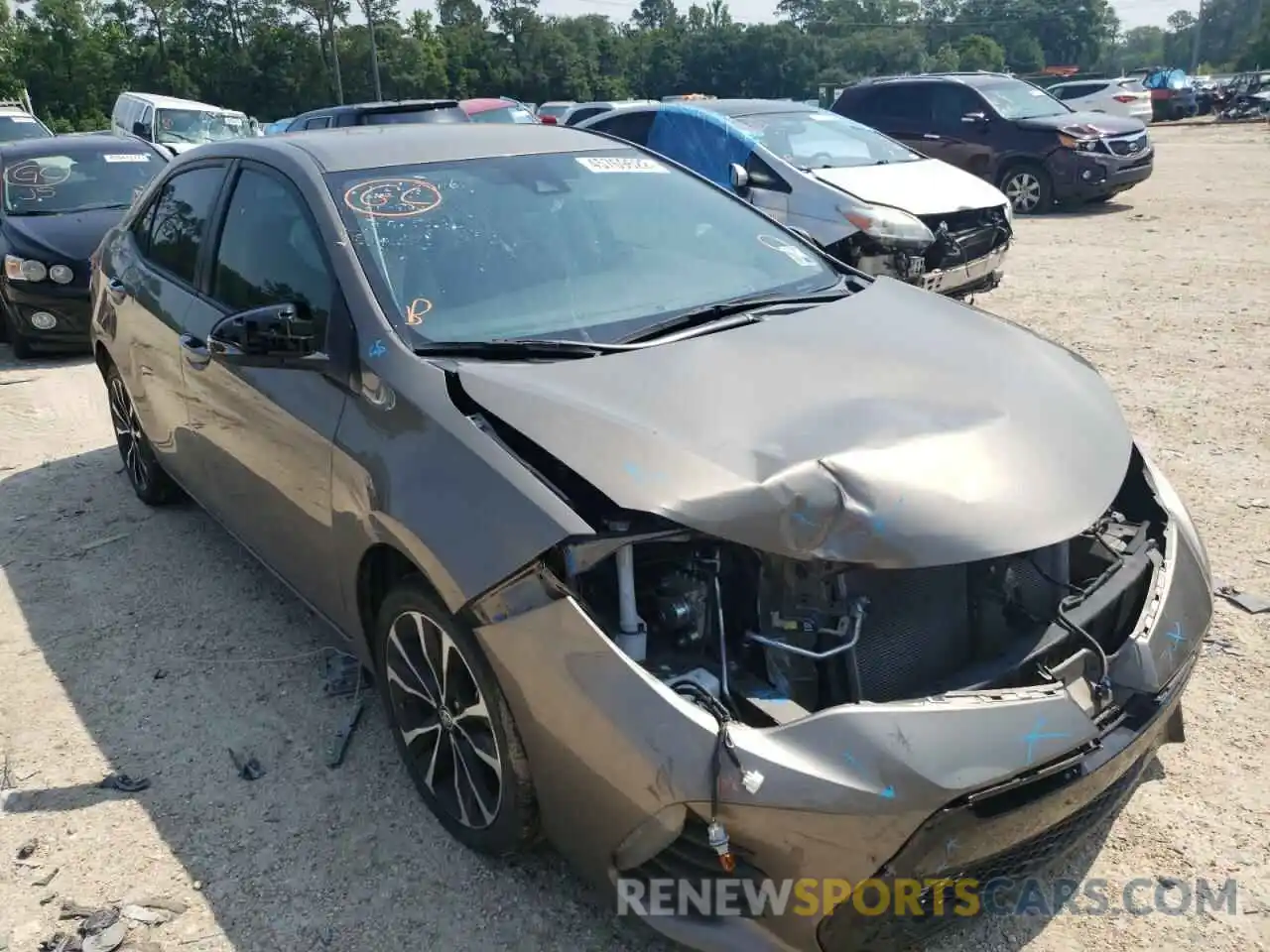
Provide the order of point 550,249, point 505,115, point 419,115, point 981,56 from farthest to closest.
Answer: point 981,56
point 505,115
point 419,115
point 550,249

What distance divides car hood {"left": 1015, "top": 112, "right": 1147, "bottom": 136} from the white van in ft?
36.5

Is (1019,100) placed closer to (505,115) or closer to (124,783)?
(505,115)

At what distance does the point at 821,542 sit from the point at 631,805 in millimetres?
679

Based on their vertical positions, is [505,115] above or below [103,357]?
above

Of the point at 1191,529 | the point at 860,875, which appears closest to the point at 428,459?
the point at 860,875

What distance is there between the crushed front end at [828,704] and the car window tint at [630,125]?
8.05 m

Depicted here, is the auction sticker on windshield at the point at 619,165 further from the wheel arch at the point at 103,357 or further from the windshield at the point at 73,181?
the windshield at the point at 73,181

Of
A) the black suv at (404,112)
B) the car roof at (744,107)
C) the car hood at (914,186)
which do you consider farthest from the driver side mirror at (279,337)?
the car roof at (744,107)

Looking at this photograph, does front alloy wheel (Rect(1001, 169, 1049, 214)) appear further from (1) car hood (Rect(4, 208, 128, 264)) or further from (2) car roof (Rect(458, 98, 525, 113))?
(1) car hood (Rect(4, 208, 128, 264))

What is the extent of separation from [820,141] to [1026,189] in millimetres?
5685

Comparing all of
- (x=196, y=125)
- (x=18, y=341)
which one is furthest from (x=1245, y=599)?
(x=196, y=125)

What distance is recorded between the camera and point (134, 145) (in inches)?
379

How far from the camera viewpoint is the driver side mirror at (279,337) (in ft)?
9.86

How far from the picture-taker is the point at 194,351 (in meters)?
3.84
